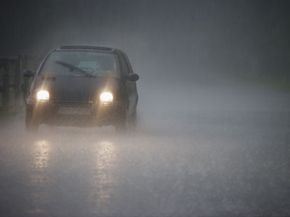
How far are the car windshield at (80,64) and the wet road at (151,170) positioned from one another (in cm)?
117

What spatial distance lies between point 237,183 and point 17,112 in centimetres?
1316

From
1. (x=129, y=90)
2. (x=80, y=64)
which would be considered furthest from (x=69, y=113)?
(x=129, y=90)

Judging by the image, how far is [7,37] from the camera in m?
61.7

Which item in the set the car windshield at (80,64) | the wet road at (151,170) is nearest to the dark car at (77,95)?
the car windshield at (80,64)

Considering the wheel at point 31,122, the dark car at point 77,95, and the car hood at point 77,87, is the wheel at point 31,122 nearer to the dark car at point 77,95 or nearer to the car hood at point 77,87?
the dark car at point 77,95

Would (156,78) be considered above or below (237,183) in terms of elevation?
below

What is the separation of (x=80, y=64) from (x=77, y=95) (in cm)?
137

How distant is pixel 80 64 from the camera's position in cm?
1808

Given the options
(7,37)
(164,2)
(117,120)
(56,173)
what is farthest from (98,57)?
(164,2)

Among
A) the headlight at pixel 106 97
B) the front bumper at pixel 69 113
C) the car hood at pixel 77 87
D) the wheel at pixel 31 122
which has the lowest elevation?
the wheel at pixel 31 122

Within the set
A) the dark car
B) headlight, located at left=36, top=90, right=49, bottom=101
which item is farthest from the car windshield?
headlight, located at left=36, top=90, right=49, bottom=101

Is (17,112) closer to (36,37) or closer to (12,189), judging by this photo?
(12,189)

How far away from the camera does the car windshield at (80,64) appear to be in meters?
17.7

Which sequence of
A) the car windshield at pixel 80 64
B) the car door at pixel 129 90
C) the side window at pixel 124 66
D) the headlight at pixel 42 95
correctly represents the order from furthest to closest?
the side window at pixel 124 66 < the car door at pixel 129 90 < the car windshield at pixel 80 64 < the headlight at pixel 42 95
